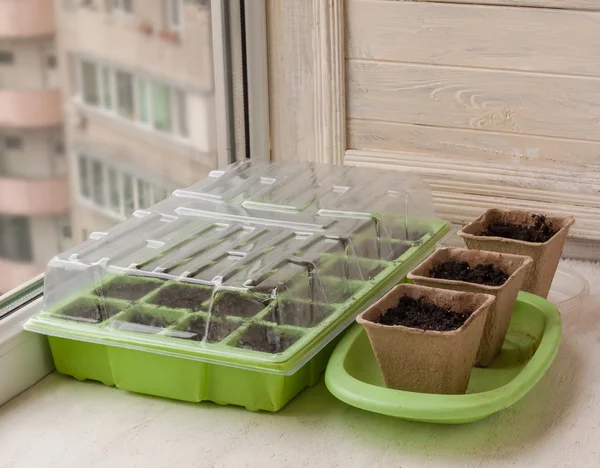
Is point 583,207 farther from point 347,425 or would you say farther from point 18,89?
point 18,89

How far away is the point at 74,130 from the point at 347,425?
3.90 ft

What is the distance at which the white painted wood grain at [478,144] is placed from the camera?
1.42m

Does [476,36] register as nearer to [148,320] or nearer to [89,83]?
[148,320]

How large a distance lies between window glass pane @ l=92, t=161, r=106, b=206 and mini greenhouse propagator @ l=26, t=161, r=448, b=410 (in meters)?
0.70

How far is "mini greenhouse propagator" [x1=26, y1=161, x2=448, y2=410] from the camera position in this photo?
102cm

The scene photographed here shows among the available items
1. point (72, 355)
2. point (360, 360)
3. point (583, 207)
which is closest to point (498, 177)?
point (583, 207)

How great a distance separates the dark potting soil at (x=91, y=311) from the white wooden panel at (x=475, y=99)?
2.03ft

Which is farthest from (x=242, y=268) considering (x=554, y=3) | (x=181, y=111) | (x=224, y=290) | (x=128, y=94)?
(x=128, y=94)

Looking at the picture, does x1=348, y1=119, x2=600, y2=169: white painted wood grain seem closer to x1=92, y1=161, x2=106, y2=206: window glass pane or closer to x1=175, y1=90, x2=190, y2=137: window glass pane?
x1=175, y1=90, x2=190, y2=137: window glass pane

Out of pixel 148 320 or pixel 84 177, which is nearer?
pixel 148 320

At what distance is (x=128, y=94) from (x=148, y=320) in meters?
1.01

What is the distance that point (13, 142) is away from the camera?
1641 mm

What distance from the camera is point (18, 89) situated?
1619 mm

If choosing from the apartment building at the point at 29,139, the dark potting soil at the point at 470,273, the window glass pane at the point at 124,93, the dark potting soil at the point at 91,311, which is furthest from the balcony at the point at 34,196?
the dark potting soil at the point at 470,273
